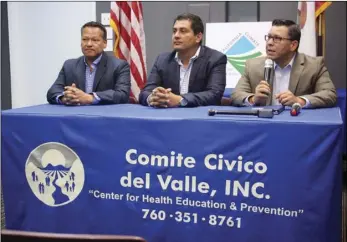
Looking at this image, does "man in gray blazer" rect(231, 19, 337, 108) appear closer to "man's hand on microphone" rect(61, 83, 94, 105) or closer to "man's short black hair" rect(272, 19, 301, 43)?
"man's short black hair" rect(272, 19, 301, 43)

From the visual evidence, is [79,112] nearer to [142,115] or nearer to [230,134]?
[142,115]

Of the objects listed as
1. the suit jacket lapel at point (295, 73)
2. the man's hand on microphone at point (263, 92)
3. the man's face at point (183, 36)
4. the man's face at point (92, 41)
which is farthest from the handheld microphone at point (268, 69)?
the man's face at point (92, 41)

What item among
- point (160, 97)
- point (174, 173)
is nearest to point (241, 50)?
point (160, 97)

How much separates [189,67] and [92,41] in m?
0.61

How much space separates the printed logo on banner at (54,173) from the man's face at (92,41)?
2.89ft

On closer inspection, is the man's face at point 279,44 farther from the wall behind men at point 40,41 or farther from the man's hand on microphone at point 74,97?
the wall behind men at point 40,41

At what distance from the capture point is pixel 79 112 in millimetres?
1659

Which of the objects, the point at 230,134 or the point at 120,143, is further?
the point at 120,143

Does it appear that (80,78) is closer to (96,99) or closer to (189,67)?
(96,99)

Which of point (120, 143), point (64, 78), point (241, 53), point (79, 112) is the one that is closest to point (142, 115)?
point (120, 143)

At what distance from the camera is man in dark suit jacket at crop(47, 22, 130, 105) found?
221 cm

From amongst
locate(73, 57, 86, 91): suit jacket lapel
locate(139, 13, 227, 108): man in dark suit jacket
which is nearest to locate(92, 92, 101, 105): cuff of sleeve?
locate(139, 13, 227, 108): man in dark suit jacket

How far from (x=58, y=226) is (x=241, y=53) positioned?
278 centimetres

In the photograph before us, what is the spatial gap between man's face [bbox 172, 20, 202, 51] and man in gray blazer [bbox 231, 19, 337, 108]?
1.14ft
